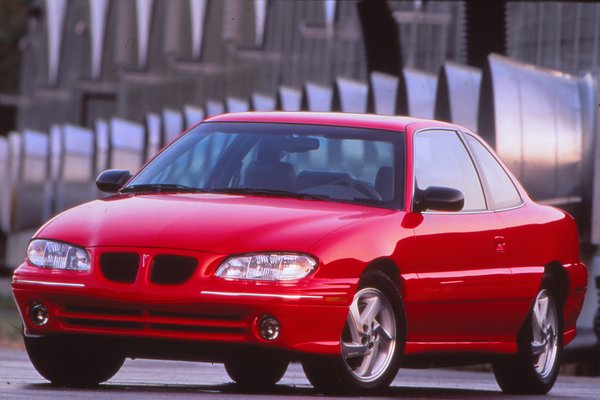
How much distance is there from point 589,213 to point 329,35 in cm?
2071

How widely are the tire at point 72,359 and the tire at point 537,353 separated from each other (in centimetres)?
243

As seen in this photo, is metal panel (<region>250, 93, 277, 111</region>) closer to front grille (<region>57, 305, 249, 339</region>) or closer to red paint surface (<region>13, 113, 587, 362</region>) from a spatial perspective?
red paint surface (<region>13, 113, 587, 362</region>)

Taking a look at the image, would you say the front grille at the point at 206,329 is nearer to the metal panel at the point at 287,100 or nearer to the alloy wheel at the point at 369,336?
the alloy wheel at the point at 369,336

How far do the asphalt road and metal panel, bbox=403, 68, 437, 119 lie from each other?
7938 millimetres

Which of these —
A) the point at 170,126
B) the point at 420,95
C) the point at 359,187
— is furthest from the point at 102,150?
the point at 359,187

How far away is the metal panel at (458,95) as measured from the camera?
22.7 metres

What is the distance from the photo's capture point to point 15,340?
942 inches

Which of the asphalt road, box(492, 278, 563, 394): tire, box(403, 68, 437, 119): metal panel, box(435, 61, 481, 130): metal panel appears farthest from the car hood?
box(403, 68, 437, 119): metal panel

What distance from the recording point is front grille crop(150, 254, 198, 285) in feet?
31.5

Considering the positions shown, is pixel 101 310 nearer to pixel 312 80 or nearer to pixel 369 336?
Result: pixel 369 336

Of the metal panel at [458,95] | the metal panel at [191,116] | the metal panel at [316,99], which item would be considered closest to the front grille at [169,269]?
the metal panel at [458,95]

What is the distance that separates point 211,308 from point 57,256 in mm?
828

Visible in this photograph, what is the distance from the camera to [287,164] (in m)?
10.7

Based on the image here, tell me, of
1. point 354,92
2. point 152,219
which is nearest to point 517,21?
point 354,92
